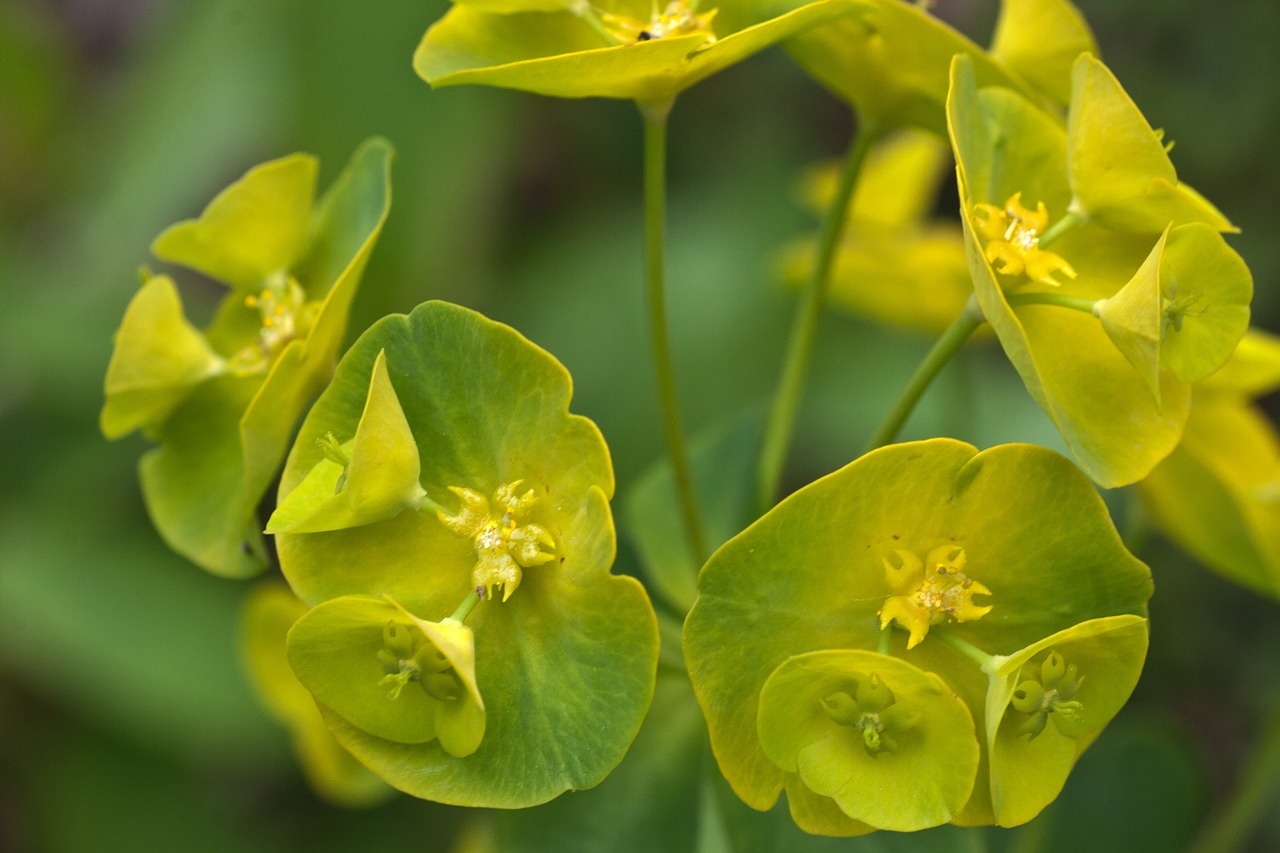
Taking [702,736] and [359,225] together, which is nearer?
[359,225]

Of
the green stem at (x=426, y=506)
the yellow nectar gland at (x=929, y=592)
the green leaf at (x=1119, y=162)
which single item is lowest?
the yellow nectar gland at (x=929, y=592)

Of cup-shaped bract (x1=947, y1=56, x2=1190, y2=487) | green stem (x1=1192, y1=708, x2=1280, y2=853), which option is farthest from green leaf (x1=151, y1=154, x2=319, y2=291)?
green stem (x1=1192, y1=708, x2=1280, y2=853)

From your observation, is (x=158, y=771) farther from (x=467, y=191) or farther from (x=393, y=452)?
(x=393, y=452)

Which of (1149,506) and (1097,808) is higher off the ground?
(1149,506)

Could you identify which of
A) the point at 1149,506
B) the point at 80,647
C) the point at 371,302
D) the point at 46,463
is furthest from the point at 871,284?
the point at 46,463

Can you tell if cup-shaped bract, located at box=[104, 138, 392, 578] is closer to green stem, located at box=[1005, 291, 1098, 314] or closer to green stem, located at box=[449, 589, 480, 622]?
green stem, located at box=[449, 589, 480, 622]

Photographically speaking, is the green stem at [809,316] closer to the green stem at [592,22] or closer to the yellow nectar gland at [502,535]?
the green stem at [592,22]

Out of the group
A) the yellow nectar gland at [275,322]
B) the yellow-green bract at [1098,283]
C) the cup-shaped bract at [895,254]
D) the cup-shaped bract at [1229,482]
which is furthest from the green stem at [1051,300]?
the yellow nectar gland at [275,322]
